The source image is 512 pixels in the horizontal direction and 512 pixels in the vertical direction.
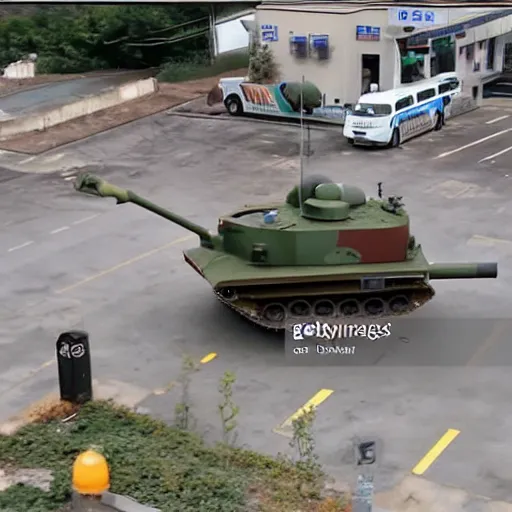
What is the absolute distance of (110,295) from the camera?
725 inches

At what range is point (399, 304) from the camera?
1645 centimetres

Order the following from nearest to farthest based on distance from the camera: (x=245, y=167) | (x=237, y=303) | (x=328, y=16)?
(x=237, y=303) → (x=245, y=167) → (x=328, y=16)

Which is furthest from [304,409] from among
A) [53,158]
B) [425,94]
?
[425,94]

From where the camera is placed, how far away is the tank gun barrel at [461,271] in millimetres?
16316

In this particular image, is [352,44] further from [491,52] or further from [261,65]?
[491,52]

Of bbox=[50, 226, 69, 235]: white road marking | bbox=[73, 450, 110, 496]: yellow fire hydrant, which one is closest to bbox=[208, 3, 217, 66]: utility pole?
bbox=[50, 226, 69, 235]: white road marking

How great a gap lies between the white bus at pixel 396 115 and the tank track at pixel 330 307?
13.2 m

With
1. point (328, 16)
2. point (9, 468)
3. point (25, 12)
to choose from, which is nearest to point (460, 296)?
point (9, 468)

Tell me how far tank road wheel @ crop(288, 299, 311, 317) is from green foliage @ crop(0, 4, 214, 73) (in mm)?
30659

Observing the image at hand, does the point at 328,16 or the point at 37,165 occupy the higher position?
the point at 328,16

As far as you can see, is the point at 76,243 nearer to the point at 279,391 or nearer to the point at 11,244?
the point at 11,244

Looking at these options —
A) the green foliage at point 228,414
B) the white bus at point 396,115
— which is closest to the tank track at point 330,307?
the green foliage at point 228,414

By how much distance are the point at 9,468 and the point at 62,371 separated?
192 centimetres

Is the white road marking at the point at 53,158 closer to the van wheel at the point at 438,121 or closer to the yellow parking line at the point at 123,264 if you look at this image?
the yellow parking line at the point at 123,264
